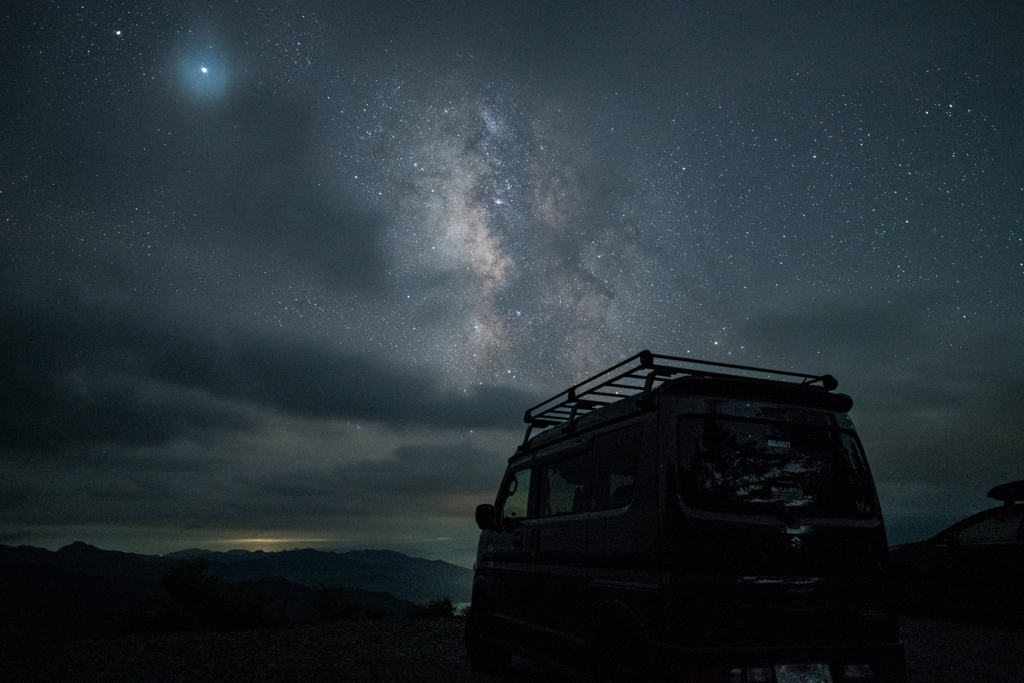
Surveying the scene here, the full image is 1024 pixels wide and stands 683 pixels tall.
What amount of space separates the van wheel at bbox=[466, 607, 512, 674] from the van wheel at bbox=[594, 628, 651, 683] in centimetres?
290

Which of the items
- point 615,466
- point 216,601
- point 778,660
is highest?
point 615,466

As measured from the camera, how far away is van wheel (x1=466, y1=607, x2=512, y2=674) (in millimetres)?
7277

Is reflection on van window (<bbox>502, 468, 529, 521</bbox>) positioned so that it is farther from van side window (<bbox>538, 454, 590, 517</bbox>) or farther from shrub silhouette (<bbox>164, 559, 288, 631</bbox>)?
shrub silhouette (<bbox>164, 559, 288, 631</bbox>)

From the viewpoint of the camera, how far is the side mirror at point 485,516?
23.7ft

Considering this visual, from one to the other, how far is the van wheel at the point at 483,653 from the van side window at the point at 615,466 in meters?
3.21

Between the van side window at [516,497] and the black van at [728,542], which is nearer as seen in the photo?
the black van at [728,542]

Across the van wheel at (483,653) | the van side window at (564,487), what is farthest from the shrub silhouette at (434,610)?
the van side window at (564,487)

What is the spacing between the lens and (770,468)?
414 cm

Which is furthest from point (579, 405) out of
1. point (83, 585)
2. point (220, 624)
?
point (83, 585)

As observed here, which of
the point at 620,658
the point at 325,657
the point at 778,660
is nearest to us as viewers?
the point at 778,660

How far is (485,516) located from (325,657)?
3396 millimetres

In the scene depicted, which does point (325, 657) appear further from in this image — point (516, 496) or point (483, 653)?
point (516, 496)

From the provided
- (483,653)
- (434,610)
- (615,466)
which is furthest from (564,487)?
(434,610)

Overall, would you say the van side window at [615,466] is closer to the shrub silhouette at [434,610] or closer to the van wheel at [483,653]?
the van wheel at [483,653]
